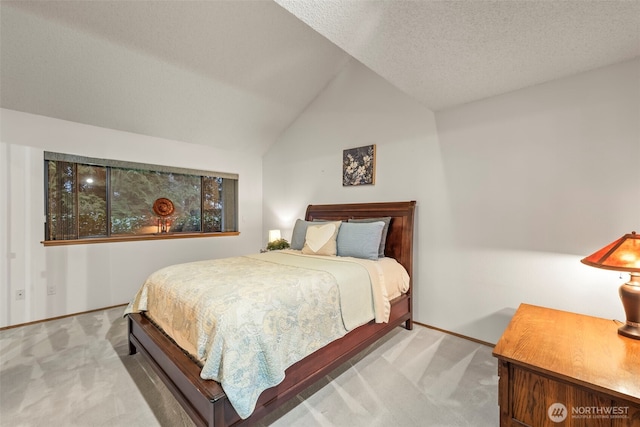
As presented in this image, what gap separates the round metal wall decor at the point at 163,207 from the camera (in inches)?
155

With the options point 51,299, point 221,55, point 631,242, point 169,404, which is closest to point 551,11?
point 631,242

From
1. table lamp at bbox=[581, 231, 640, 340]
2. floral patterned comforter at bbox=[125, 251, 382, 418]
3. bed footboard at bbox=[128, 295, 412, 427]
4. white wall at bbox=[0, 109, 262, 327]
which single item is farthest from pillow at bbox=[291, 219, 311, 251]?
table lamp at bbox=[581, 231, 640, 340]

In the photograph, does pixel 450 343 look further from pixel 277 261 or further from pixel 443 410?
pixel 277 261

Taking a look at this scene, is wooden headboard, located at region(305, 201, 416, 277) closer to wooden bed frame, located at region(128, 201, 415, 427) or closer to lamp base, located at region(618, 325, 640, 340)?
wooden bed frame, located at region(128, 201, 415, 427)

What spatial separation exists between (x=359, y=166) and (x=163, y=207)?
116 inches

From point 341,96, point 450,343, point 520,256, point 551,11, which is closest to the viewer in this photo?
point 551,11

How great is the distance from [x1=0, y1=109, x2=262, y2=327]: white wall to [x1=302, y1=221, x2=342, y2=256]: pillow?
7.16 ft

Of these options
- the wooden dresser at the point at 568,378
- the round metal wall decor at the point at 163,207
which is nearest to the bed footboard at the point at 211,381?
the wooden dresser at the point at 568,378

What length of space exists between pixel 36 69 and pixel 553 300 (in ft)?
16.6

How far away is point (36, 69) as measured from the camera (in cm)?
258

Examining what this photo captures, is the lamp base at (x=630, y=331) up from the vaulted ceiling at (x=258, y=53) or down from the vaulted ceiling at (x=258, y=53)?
down

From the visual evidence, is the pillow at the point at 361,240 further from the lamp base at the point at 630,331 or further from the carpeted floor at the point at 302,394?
the lamp base at the point at 630,331

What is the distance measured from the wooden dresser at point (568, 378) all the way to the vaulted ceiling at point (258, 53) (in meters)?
1.71

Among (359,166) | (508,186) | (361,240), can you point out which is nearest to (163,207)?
(359,166)
